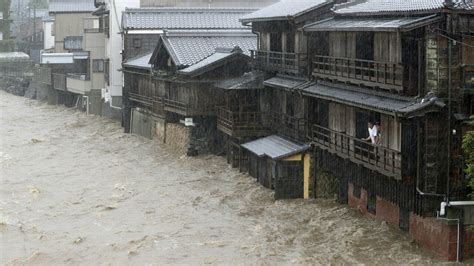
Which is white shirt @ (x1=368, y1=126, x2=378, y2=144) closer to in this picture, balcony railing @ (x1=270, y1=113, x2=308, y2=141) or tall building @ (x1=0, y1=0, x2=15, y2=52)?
balcony railing @ (x1=270, y1=113, x2=308, y2=141)

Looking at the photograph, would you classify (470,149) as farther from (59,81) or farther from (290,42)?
(59,81)

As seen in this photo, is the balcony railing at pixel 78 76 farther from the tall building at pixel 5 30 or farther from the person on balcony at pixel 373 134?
the person on balcony at pixel 373 134

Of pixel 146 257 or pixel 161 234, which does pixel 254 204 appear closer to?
pixel 161 234

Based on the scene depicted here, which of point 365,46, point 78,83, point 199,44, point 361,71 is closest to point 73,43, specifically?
point 78,83

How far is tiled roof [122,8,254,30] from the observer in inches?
2079

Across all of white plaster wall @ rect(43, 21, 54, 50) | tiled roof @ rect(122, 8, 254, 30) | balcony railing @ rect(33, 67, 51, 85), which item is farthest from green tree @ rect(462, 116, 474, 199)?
white plaster wall @ rect(43, 21, 54, 50)

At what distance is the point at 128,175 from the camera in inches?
1508

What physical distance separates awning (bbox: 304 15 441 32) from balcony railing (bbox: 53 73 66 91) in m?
42.4

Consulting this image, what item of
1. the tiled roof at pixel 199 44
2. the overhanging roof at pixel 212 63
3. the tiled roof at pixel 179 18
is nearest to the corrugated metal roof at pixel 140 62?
the tiled roof at pixel 179 18

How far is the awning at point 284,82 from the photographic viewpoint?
106ft

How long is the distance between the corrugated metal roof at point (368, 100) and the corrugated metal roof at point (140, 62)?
20335mm

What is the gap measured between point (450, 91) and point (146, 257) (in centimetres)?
1072

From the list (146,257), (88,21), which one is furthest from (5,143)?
(146,257)

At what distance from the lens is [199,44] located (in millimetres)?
44438
